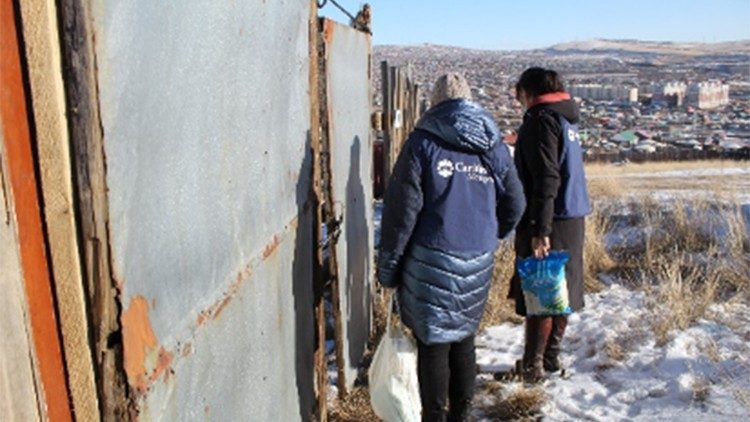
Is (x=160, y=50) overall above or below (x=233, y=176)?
above

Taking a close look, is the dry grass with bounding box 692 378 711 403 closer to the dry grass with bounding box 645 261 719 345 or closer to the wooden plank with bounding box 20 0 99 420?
the dry grass with bounding box 645 261 719 345

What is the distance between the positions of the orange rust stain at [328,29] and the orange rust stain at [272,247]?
1.03 meters

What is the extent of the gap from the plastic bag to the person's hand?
26 mm

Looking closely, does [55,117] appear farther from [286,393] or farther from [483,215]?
[483,215]

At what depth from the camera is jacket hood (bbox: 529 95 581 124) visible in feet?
11.5

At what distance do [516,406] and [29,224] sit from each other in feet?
10.0

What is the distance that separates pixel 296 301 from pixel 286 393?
1.10 feet

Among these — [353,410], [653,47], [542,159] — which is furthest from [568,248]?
[653,47]

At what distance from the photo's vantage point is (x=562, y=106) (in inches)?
138

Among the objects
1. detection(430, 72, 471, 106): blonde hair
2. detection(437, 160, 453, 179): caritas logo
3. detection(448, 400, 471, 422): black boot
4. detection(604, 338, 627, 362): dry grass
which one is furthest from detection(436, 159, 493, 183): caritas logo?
detection(604, 338, 627, 362): dry grass

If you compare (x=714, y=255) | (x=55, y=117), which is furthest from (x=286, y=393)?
(x=714, y=255)

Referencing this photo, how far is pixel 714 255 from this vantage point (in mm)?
6180

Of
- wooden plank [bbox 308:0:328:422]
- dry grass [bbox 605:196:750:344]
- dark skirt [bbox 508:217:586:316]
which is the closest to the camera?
wooden plank [bbox 308:0:328:422]

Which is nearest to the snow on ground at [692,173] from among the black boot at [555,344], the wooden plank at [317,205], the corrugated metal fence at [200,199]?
the black boot at [555,344]
